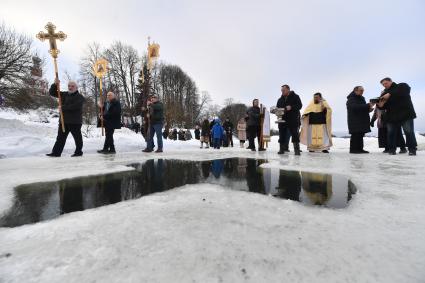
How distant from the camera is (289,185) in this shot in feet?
9.59

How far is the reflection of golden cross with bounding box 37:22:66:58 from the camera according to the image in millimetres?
6852

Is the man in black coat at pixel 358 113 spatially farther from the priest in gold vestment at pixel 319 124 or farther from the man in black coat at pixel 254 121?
the man in black coat at pixel 254 121

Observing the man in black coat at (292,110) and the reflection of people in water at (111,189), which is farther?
the man in black coat at (292,110)

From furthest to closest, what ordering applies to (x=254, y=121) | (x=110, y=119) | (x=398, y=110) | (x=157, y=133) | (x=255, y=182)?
(x=254, y=121) < (x=157, y=133) < (x=110, y=119) < (x=398, y=110) < (x=255, y=182)

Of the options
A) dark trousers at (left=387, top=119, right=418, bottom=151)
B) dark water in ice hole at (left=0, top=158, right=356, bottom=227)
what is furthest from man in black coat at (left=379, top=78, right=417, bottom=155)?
dark water in ice hole at (left=0, top=158, right=356, bottom=227)

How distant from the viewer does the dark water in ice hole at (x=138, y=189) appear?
210cm

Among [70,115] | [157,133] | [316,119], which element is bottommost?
[157,133]

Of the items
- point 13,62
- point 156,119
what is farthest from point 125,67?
point 156,119

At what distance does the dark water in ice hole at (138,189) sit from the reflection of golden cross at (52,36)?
5.33m

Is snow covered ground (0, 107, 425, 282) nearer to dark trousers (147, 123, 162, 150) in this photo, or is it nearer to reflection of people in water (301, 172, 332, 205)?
reflection of people in water (301, 172, 332, 205)

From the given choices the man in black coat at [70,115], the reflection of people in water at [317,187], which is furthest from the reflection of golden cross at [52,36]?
the reflection of people in water at [317,187]

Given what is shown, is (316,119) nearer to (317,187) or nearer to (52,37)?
(317,187)

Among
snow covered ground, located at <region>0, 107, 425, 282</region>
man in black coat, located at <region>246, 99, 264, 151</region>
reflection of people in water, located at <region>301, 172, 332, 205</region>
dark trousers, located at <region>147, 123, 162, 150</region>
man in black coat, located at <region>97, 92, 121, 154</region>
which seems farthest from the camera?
man in black coat, located at <region>246, 99, 264, 151</region>

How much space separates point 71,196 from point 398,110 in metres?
7.02
